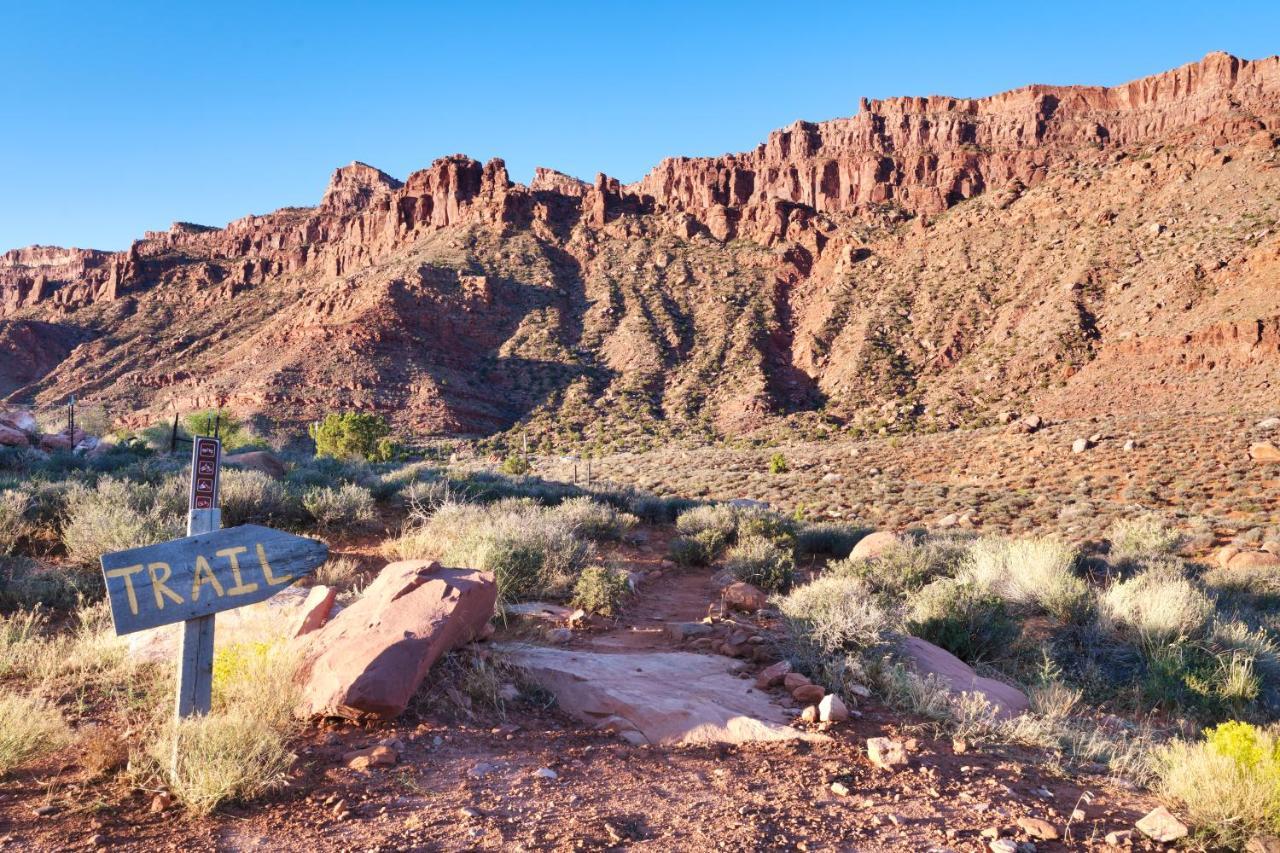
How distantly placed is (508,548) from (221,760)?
13.1ft

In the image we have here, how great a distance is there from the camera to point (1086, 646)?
263 inches

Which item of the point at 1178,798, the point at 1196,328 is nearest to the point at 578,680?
the point at 1178,798

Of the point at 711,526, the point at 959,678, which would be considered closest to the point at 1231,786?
the point at 959,678

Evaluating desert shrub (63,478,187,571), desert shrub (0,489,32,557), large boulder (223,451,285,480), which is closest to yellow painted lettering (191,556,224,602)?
desert shrub (63,478,187,571)

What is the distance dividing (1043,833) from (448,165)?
8393 cm

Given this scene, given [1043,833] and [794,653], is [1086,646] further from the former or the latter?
[1043,833]

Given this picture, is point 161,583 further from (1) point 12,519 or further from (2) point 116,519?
(1) point 12,519

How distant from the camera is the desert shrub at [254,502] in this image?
362 inches

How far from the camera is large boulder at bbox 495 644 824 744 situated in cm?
422

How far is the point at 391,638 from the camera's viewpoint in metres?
4.32

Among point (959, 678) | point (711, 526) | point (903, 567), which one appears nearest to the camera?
point (959, 678)

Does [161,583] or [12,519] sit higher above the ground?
[161,583]

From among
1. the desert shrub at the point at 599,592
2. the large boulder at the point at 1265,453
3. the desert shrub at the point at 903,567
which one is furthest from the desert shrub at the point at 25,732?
the large boulder at the point at 1265,453

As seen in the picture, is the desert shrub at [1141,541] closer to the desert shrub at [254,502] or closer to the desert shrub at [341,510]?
the desert shrub at [341,510]
